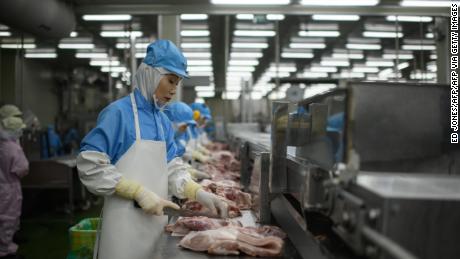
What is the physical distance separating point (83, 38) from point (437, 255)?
10.8 m

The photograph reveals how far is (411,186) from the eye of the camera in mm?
1302

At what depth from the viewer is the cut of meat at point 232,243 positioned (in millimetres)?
1983

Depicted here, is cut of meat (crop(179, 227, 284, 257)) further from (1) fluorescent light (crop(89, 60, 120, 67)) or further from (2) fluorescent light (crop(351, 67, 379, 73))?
(2) fluorescent light (crop(351, 67, 379, 73))

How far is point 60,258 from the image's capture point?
4961mm

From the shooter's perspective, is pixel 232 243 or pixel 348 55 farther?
pixel 348 55

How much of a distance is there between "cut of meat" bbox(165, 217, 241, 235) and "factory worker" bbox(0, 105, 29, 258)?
11.6ft

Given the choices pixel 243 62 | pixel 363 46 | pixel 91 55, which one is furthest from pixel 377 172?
pixel 243 62

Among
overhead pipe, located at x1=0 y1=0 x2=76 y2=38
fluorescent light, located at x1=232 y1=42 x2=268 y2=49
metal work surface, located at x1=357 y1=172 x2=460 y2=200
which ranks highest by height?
fluorescent light, located at x1=232 y1=42 x2=268 y2=49

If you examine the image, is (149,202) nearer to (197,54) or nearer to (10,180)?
(10,180)

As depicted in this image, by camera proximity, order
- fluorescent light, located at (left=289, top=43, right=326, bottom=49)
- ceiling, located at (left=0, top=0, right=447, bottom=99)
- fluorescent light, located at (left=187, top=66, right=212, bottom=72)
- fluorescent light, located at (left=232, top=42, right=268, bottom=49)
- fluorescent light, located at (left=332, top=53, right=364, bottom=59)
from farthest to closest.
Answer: fluorescent light, located at (left=187, top=66, right=212, bottom=72)
fluorescent light, located at (left=332, top=53, right=364, bottom=59)
fluorescent light, located at (left=289, top=43, right=326, bottom=49)
fluorescent light, located at (left=232, top=42, right=268, bottom=49)
ceiling, located at (left=0, top=0, right=447, bottom=99)

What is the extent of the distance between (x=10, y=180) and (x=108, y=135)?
12.4 ft

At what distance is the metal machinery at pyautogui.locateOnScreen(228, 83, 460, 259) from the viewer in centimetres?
117

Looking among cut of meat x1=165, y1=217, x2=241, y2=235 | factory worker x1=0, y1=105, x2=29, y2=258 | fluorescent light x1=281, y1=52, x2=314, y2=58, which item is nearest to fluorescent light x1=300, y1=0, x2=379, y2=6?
cut of meat x1=165, y1=217, x2=241, y2=235

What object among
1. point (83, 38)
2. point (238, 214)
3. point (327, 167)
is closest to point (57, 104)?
point (83, 38)
